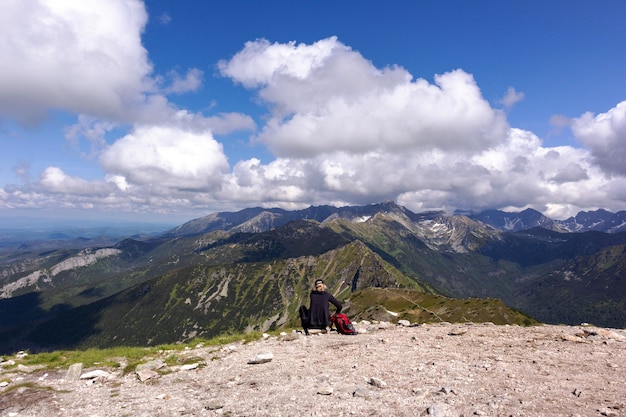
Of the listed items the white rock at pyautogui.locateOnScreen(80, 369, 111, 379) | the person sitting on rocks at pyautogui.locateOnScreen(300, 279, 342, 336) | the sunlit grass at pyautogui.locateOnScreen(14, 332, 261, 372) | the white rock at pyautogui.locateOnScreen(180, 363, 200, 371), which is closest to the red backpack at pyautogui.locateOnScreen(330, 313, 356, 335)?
the person sitting on rocks at pyautogui.locateOnScreen(300, 279, 342, 336)

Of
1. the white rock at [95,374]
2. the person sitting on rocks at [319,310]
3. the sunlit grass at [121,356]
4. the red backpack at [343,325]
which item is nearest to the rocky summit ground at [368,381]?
the white rock at [95,374]

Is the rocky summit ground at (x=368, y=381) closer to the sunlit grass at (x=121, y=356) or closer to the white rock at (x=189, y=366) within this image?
the white rock at (x=189, y=366)

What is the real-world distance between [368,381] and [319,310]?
1069cm

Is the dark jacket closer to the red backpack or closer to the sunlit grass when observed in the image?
the red backpack

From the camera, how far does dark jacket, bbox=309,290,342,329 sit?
23.3m

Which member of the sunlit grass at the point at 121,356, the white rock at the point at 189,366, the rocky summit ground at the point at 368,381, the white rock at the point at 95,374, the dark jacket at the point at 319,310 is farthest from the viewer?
the dark jacket at the point at 319,310

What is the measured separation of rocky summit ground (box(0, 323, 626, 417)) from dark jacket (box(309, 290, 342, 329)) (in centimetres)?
280

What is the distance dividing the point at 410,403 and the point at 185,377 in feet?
34.9

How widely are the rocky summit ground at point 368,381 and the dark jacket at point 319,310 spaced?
2.80 m

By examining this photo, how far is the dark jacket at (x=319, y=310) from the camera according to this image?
23.3 meters

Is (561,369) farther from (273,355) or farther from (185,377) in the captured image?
(185,377)

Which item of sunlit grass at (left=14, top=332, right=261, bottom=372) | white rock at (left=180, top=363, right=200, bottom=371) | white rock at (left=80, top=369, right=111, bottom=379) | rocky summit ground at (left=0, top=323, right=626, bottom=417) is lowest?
sunlit grass at (left=14, top=332, right=261, bottom=372)

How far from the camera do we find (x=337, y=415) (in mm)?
9992

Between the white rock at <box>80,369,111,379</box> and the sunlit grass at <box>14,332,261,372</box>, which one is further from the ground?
the white rock at <box>80,369,111,379</box>
